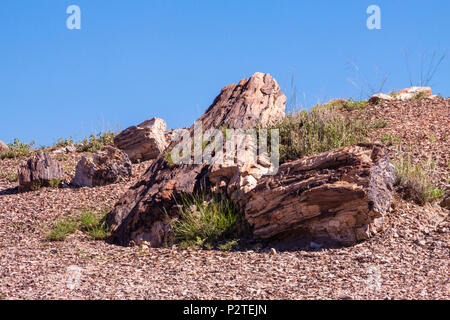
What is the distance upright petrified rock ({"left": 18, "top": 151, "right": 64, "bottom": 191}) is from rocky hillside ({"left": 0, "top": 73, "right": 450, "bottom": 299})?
928 mm

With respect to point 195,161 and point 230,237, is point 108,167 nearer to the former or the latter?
point 195,161

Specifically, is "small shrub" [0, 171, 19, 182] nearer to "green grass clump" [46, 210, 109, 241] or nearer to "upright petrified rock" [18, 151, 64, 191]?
"upright petrified rock" [18, 151, 64, 191]

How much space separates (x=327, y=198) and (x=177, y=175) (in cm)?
272

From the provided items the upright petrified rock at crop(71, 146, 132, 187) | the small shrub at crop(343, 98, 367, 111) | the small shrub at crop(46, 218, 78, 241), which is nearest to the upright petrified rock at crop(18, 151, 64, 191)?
the upright petrified rock at crop(71, 146, 132, 187)

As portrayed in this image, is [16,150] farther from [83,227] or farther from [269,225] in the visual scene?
[269,225]

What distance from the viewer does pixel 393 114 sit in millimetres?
11539

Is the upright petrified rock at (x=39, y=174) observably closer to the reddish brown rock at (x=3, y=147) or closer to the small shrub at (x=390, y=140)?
the reddish brown rock at (x=3, y=147)

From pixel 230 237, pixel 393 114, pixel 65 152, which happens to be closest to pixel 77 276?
pixel 230 237

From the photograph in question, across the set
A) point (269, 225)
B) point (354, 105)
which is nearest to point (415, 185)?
point (269, 225)

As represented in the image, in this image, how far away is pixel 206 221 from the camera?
725 cm

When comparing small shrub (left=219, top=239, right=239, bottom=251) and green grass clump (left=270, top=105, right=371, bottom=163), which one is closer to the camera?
small shrub (left=219, top=239, right=239, bottom=251)

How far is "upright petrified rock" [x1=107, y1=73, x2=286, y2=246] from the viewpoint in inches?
310

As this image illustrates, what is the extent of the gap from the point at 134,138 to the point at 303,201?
24.3 ft

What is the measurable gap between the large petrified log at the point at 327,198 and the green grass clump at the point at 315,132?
69.9 inches
